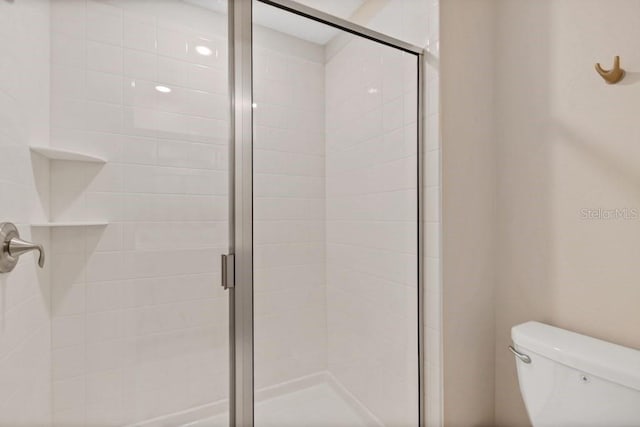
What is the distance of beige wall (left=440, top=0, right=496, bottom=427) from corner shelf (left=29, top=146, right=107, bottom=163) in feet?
3.92

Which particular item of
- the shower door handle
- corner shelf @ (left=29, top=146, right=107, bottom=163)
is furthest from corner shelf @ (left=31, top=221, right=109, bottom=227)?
the shower door handle

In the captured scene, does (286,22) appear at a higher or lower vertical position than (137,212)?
higher

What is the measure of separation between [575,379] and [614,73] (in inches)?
32.3

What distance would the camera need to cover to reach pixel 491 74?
3.78ft

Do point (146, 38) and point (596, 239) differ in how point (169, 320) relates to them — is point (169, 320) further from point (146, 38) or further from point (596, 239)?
point (596, 239)

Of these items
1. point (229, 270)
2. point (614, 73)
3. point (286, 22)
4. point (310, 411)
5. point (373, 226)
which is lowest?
point (310, 411)

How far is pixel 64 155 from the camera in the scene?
3.22ft

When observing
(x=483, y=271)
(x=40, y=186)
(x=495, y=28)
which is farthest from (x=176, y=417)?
(x=495, y=28)

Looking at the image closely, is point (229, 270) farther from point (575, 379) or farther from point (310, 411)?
point (575, 379)

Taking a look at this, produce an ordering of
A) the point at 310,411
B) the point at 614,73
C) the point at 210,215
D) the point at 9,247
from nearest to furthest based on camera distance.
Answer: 1. the point at 9,247
2. the point at 614,73
3. the point at 310,411
4. the point at 210,215

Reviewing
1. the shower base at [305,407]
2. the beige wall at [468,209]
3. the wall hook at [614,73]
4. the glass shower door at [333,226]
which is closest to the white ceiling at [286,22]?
the glass shower door at [333,226]

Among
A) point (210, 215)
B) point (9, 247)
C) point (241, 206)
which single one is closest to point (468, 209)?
point (241, 206)

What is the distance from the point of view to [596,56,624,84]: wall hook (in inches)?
32.4

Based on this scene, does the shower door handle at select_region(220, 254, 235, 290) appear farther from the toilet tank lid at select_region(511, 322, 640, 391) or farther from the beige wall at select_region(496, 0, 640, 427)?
the toilet tank lid at select_region(511, 322, 640, 391)
